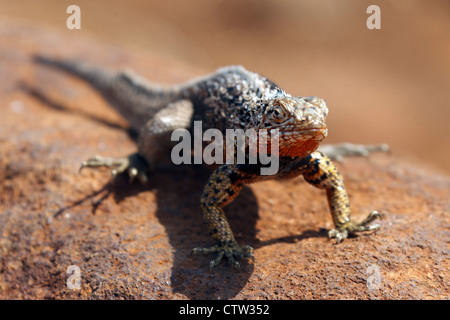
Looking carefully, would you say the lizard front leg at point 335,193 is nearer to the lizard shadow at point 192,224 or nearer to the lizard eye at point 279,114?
the lizard shadow at point 192,224

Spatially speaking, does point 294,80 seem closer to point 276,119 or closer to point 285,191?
point 285,191

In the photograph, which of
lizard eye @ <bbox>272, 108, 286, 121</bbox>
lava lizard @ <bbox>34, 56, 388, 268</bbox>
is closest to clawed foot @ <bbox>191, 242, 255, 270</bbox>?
A: lava lizard @ <bbox>34, 56, 388, 268</bbox>

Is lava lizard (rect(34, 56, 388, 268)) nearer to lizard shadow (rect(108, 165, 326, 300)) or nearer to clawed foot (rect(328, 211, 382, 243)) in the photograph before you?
clawed foot (rect(328, 211, 382, 243))

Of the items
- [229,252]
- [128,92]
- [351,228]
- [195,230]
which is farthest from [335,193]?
[128,92]

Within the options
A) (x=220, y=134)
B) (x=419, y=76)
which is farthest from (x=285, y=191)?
(x=419, y=76)

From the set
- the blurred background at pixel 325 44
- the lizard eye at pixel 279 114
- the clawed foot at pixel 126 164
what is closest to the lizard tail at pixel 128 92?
the clawed foot at pixel 126 164

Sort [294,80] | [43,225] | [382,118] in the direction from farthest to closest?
[294,80] < [382,118] < [43,225]
